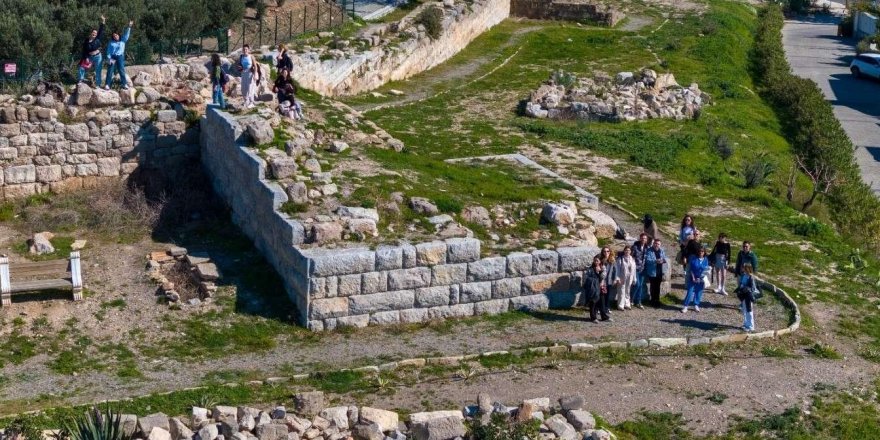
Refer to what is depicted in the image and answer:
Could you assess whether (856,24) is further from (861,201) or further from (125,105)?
(125,105)

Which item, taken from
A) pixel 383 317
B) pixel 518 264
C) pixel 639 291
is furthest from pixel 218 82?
pixel 639 291

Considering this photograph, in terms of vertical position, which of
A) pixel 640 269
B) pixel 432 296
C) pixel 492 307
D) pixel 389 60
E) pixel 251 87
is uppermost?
pixel 251 87

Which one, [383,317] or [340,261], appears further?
[383,317]

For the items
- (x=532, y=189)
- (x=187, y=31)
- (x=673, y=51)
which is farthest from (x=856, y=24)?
(x=532, y=189)

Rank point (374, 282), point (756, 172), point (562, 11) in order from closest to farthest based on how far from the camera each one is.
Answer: point (374, 282)
point (756, 172)
point (562, 11)

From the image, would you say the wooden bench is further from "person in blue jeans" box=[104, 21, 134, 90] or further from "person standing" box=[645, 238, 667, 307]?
"person standing" box=[645, 238, 667, 307]

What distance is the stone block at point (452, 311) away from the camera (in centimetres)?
1798

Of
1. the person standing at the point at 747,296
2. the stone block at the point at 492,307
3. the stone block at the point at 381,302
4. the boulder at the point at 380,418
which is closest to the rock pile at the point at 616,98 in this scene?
the stone block at the point at 492,307

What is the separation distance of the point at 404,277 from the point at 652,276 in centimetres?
387

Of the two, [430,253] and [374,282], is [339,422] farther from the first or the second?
[430,253]

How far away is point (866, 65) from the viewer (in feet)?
161

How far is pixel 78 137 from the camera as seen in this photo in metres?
22.0

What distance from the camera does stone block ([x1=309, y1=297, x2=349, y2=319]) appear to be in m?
17.4

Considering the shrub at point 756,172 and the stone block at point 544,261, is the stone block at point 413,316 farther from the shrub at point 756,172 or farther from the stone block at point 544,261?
the shrub at point 756,172
